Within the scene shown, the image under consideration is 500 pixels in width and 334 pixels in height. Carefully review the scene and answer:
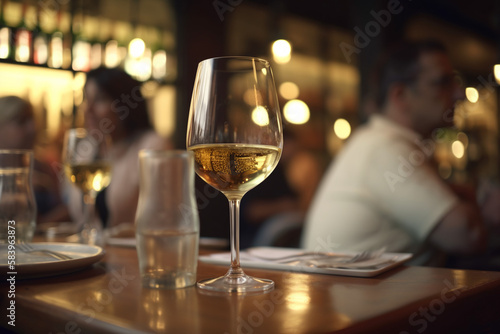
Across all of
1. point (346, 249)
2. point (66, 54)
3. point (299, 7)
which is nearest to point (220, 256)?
point (346, 249)

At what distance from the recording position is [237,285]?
0.62m

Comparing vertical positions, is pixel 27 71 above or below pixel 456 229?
above

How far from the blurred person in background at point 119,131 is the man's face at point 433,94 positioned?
4.13 feet

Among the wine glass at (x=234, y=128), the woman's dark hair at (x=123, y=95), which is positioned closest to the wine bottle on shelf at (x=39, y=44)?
the woman's dark hair at (x=123, y=95)

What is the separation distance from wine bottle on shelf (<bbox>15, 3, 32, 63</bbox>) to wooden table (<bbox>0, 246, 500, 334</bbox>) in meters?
2.97

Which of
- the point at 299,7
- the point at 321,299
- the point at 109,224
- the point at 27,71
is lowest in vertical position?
the point at 109,224

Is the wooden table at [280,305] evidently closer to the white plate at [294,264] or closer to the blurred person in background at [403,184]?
the white plate at [294,264]

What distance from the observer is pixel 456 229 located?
149 cm

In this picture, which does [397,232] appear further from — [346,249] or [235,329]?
[235,329]

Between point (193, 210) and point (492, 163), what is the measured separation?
5.02 metres

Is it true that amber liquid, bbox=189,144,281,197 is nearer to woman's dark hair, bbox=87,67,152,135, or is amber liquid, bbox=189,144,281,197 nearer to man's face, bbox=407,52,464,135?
man's face, bbox=407,52,464,135

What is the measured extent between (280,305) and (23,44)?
3.31m

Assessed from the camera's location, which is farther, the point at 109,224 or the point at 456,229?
the point at 109,224

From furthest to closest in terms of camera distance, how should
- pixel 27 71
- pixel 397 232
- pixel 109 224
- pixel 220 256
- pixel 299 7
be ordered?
pixel 299 7
pixel 27 71
pixel 109 224
pixel 397 232
pixel 220 256
